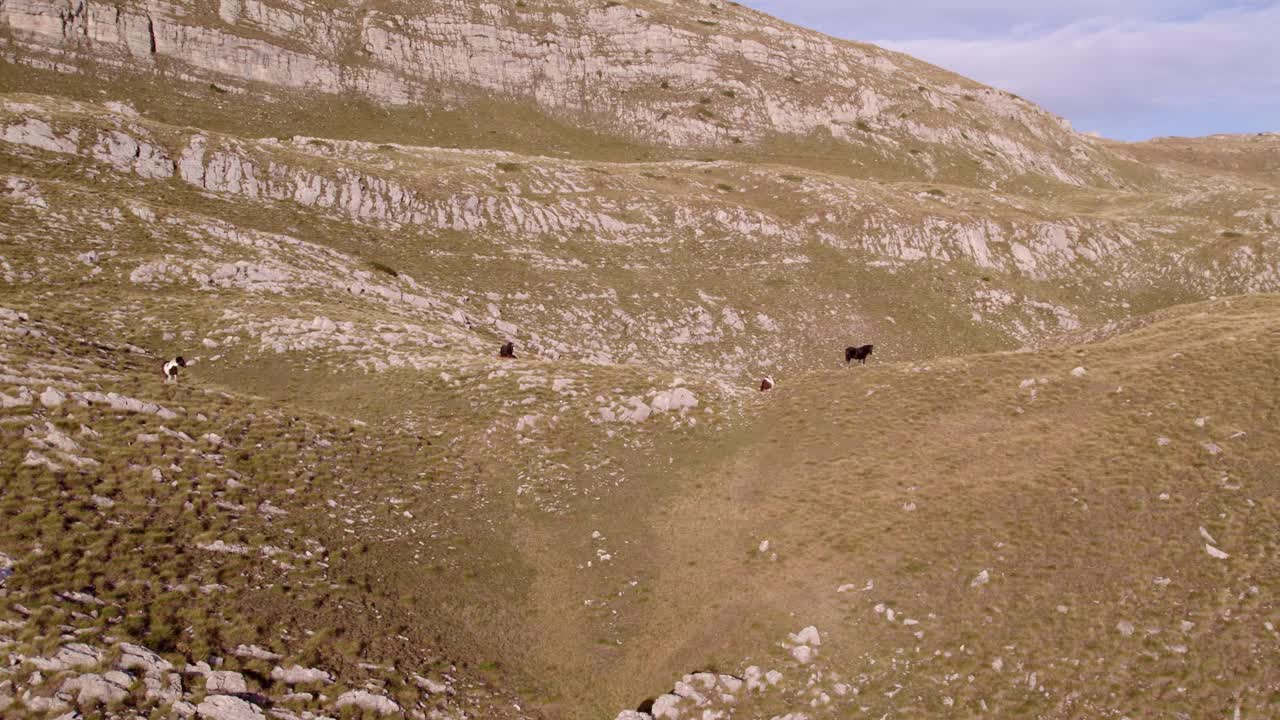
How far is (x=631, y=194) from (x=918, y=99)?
270 ft

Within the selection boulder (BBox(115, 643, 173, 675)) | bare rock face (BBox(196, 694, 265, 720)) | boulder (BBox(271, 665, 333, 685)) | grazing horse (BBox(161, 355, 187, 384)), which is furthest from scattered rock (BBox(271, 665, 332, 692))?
grazing horse (BBox(161, 355, 187, 384))

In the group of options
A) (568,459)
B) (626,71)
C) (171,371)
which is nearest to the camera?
(568,459)

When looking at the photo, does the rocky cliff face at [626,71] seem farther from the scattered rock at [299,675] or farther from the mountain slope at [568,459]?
the scattered rock at [299,675]

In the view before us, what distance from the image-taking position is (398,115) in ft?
308

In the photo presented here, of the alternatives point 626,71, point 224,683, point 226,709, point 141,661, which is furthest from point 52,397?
point 626,71

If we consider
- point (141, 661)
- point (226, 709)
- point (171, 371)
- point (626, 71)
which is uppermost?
point (626, 71)

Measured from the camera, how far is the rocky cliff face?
87062 mm

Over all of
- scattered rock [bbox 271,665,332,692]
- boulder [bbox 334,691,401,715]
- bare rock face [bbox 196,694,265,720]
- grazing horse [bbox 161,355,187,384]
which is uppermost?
grazing horse [bbox 161,355,187,384]

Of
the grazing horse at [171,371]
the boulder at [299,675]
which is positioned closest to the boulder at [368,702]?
the boulder at [299,675]

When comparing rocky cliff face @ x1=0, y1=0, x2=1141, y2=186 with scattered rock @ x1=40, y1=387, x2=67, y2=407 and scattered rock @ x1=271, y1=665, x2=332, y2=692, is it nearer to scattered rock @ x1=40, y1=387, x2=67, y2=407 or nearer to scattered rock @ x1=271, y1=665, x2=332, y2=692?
scattered rock @ x1=40, y1=387, x2=67, y2=407

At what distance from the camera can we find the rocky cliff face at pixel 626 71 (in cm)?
8706

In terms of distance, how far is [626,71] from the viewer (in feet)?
370

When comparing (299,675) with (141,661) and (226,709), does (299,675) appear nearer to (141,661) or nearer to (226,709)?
(226,709)

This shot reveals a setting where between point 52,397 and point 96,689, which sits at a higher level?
point 52,397
